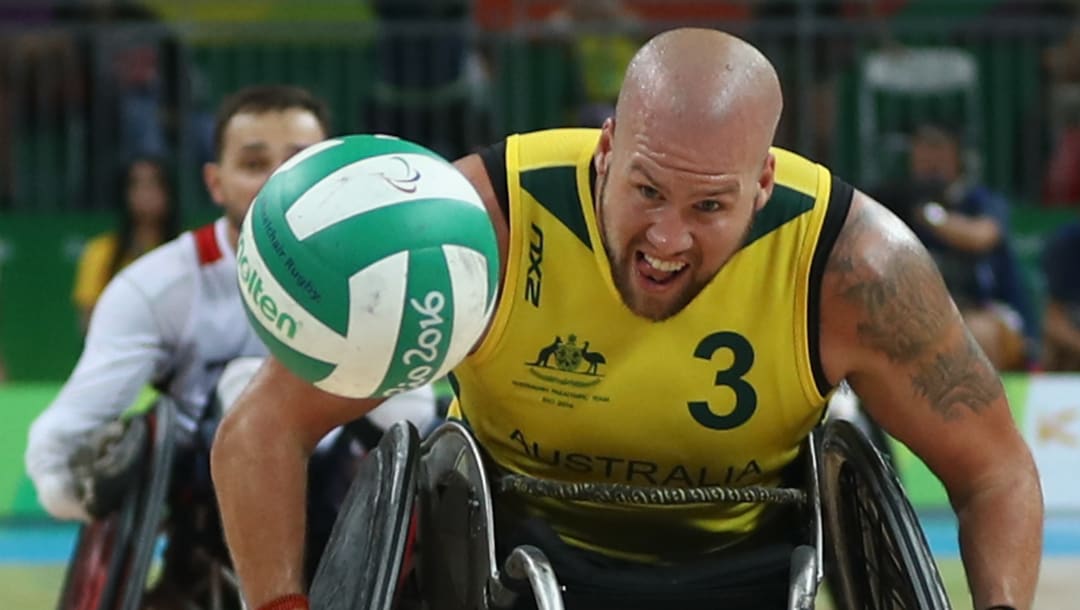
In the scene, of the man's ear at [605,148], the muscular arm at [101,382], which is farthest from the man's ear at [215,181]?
the man's ear at [605,148]

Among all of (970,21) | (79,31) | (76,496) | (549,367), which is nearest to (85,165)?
(79,31)

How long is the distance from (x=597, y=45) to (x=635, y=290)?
21.3ft

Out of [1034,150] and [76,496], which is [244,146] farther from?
[1034,150]

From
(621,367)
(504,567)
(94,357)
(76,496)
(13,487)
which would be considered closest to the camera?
(504,567)

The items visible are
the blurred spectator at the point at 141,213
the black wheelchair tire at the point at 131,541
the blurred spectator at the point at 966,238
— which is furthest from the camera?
the blurred spectator at the point at 966,238

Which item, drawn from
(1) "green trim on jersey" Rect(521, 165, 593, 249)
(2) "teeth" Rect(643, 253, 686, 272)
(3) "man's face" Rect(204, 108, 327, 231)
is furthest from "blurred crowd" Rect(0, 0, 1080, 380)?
(2) "teeth" Rect(643, 253, 686, 272)

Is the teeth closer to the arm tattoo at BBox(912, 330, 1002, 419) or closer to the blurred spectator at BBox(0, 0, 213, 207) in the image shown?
the arm tattoo at BBox(912, 330, 1002, 419)

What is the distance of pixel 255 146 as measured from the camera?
185 inches

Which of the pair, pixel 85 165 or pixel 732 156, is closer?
pixel 732 156

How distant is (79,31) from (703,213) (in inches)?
272

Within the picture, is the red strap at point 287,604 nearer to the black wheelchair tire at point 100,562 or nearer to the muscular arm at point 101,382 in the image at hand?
the black wheelchair tire at point 100,562

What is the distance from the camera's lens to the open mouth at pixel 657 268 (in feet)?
9.98

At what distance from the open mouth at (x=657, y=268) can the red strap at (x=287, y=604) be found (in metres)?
0.77

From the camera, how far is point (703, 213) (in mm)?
3002
